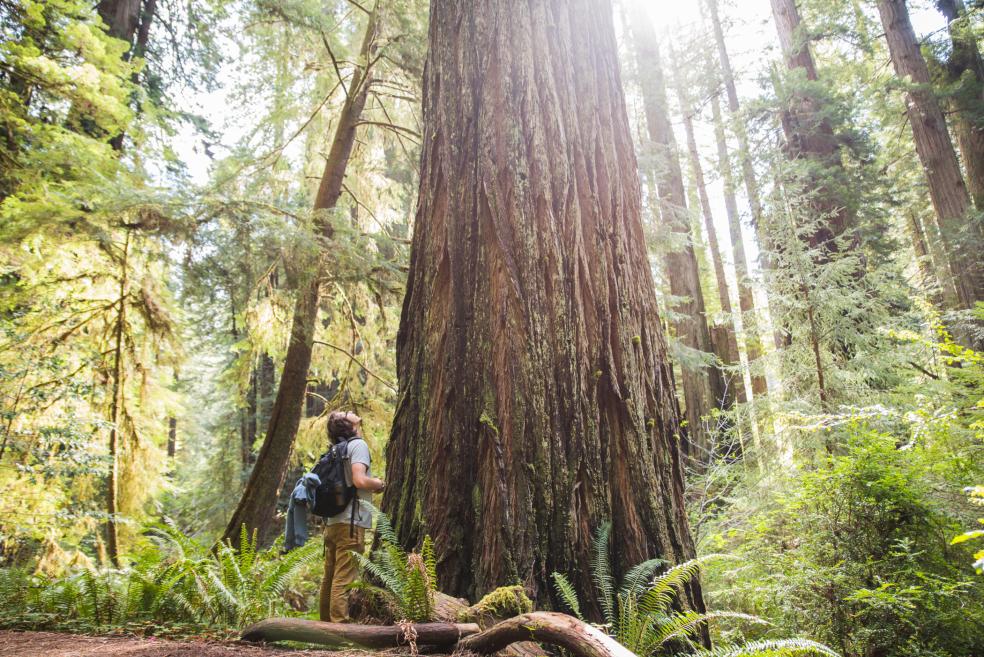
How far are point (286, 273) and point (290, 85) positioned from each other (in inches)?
139

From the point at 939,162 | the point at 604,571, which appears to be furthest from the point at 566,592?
the point at 939,162

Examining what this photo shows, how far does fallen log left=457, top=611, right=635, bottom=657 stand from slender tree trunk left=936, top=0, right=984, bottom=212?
480 inches

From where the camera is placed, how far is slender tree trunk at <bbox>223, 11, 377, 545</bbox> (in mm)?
6938

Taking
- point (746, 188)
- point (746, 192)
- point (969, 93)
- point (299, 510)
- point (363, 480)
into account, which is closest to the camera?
point (363, 480)

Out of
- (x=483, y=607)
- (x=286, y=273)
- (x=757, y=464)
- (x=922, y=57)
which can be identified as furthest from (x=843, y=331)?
(x=922, y=57)

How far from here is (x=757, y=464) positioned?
6297 millimetres

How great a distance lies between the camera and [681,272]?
34.3 feet

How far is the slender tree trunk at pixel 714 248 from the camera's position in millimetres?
12156

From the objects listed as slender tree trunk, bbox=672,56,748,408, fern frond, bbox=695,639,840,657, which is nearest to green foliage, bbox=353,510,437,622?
fern frond, bbox=695,639,840,657

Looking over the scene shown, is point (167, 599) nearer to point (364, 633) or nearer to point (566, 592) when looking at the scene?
point (364, 633)

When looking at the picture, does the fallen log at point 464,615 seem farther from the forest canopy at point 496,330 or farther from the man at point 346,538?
the man at point 346,538

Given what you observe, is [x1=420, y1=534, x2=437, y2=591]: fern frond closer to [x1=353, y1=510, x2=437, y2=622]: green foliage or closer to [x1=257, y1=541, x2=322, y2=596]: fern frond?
[x1=353, y1=510, x2=437, y2=622]: green foliage

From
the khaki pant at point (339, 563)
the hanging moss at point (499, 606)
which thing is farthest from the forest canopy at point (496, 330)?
the khaki pant at point (339, 563)

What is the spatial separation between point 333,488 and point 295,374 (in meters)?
3.84
